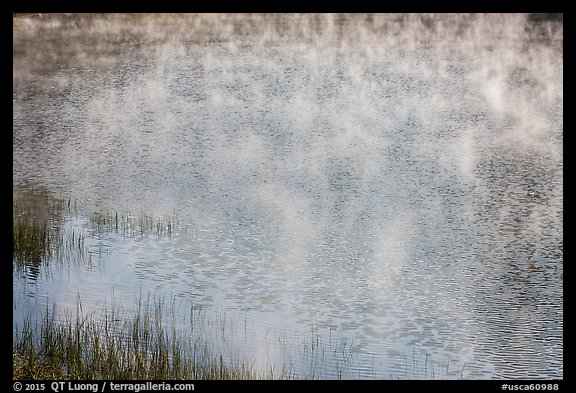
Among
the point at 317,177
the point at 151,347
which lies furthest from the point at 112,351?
the point at 317,177

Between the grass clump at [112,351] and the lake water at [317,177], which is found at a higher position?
the lake water at [317,177]

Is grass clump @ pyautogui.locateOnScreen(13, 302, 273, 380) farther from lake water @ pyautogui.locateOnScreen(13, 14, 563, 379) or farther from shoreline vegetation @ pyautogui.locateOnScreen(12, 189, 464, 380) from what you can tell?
lake water @ pyautogui.locateOnScreen(13, 14, 563, 379)

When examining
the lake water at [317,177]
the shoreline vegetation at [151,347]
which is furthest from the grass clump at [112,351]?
the lake water at [317,177]

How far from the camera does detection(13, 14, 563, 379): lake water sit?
26.0 ft

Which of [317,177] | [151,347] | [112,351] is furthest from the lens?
[317,177]

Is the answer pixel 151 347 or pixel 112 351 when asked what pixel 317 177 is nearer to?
pixel 151 347

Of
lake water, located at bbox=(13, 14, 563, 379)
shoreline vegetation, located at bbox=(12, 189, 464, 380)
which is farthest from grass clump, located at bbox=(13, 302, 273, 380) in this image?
lake water, located at bbox=(13, 14, 563, 379)

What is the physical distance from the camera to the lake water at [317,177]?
312 inches

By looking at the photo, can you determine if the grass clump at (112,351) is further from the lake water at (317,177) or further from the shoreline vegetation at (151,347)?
the lake water at (317,177)

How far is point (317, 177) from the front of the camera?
11.0 m

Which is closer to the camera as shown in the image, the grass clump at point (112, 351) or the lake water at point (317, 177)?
the grass clump at point (112, 351)

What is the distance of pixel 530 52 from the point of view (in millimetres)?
15227

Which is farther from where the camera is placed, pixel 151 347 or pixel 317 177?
pixel 317 177
